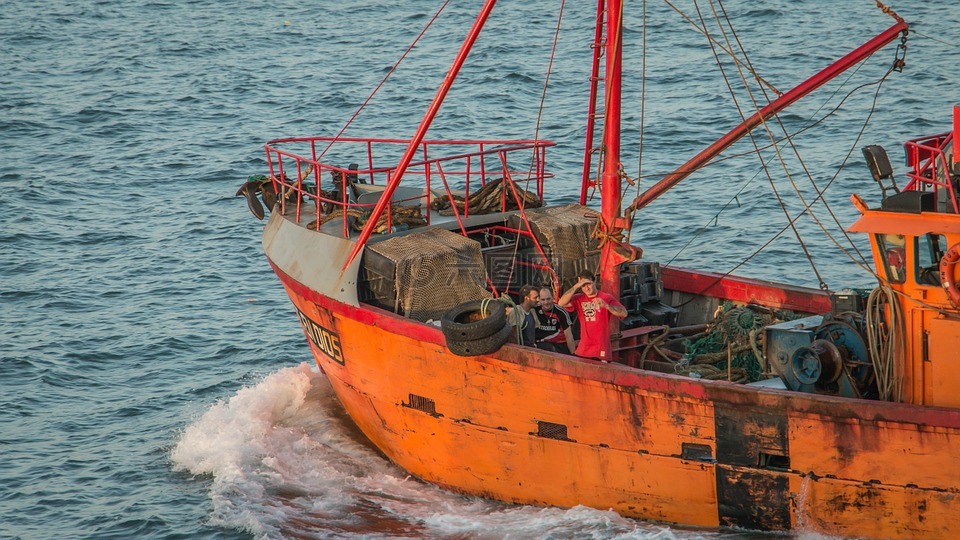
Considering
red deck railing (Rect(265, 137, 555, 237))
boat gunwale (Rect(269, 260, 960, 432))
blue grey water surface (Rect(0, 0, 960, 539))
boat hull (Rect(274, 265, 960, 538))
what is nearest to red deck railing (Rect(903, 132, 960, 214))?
boat gunwale (Rect(269, 260, 960, 432))

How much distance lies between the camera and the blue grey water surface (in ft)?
49.8

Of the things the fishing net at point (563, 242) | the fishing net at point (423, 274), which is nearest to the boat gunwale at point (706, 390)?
the fishing net at point (423, 274)

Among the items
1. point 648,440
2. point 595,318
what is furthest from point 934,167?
point 648,440

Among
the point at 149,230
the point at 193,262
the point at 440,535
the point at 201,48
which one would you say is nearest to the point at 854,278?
the point at 440,535

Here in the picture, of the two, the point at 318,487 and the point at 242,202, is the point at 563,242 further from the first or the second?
the point at 242,202

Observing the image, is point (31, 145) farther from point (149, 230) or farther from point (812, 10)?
point (812, 10)

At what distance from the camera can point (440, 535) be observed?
45.0ft

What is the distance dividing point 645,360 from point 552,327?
126 centimetres

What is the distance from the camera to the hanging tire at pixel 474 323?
514 inches

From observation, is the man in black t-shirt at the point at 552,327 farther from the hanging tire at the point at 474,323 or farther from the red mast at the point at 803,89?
the red mast at the point at 803,89

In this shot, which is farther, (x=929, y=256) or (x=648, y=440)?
(x=648, y=440)

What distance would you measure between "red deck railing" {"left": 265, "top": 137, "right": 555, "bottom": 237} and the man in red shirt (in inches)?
90.8

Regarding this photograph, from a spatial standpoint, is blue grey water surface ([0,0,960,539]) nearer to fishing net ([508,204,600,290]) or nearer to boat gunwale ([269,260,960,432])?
boat gunwale ([269,260,960,432])

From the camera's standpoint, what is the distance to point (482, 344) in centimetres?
1312
